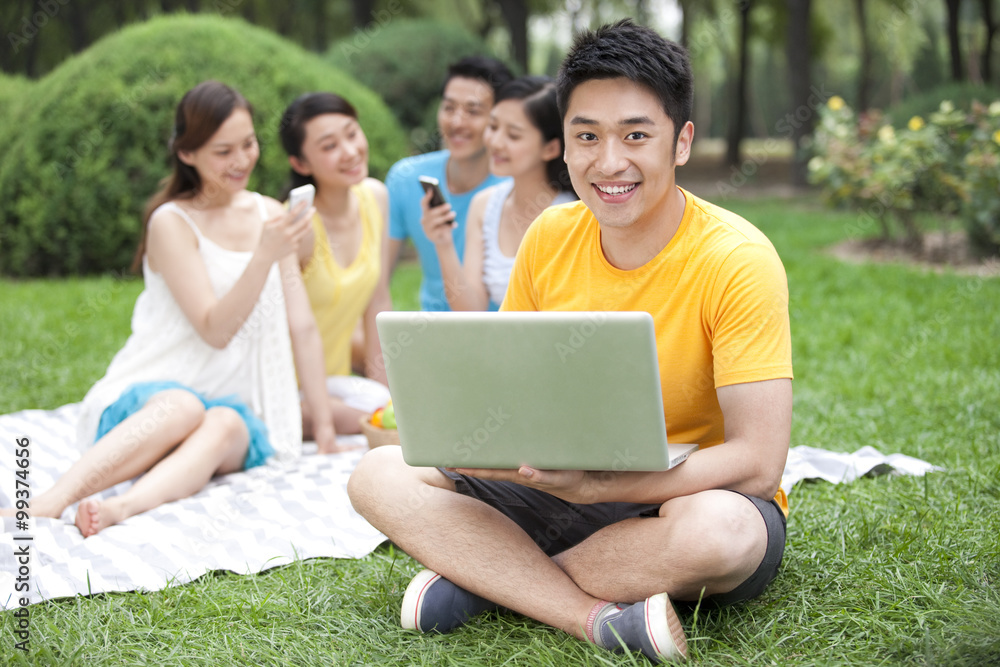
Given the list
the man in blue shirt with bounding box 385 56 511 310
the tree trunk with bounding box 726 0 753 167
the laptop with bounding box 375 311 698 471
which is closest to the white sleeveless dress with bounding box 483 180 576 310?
the man in blue shirt with bounding box 385 56 511 310

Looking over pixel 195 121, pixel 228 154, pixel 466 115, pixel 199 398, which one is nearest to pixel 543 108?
pixel 466 115

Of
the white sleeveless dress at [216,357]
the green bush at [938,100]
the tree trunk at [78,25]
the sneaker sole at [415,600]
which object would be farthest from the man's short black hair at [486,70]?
the tree trunk at [78,25]

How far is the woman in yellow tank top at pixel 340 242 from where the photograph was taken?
396cm

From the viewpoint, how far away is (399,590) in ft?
8.28

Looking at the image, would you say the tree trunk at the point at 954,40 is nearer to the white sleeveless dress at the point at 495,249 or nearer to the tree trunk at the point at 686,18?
the tree trunk at the point at 686,18

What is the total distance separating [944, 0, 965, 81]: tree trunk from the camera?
13773 millimetres

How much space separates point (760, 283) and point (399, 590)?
50.6 inches

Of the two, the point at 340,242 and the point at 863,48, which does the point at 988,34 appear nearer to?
A: the point at 863,48

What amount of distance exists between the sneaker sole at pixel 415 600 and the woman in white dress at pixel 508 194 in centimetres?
162

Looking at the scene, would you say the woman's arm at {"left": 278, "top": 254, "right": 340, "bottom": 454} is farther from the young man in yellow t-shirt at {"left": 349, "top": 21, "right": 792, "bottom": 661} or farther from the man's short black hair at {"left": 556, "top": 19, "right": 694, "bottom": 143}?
the man's short black hair at {"left": 556, "top": 19, "right": 694, "bottom": 143}

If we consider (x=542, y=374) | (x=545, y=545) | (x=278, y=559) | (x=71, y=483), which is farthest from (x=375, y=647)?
(x=71, y=483)

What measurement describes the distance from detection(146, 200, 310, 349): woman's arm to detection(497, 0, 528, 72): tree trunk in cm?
1084

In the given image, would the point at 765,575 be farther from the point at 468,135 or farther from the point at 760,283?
the point at 468,135

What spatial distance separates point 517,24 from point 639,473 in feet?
42.0
